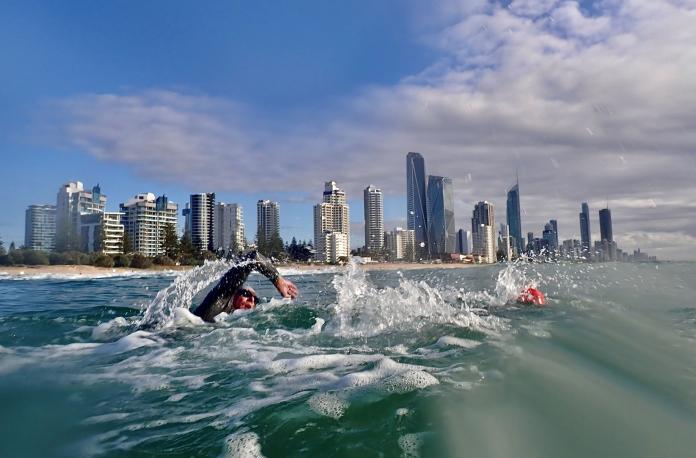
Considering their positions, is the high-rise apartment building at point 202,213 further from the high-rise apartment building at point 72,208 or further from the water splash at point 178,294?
the water splash at point 178,294

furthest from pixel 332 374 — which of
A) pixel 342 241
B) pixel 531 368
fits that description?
pixel 342 241

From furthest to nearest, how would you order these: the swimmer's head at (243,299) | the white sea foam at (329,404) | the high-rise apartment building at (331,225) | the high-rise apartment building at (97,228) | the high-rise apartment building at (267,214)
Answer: the high-rise apartment building at (267,214)
the high-rise apartment building at (331,225)
the high-rise apartment building at (97,228)
the swimmer's head at (243,299)
the white sea foam at (329,404)

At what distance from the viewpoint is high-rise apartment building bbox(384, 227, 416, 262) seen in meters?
157

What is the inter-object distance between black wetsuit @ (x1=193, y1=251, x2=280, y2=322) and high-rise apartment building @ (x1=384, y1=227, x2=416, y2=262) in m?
142

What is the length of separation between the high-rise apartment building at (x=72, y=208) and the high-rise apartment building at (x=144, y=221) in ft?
A: 40.7

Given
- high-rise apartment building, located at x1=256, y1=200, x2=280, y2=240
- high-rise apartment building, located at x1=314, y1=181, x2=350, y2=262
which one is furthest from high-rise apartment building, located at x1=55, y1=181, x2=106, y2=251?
high-rise apartment building, located at x1=314, y1=181, x2=350, y2=262

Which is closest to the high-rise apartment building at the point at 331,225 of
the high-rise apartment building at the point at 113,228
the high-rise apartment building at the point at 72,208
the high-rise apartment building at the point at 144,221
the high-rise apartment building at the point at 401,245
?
the high-rise apartment building at the point at 401,245

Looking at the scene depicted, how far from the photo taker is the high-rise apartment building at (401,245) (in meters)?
157

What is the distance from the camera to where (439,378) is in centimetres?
410

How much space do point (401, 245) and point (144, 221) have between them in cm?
8676

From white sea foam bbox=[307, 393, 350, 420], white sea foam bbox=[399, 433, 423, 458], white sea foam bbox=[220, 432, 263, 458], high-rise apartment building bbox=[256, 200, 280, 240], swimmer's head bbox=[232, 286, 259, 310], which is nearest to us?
white sea foam bbox=[399, 433, 423, 458]

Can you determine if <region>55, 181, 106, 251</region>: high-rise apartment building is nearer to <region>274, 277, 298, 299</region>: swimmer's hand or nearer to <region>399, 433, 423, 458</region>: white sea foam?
<region>274, 277, 298, 299</region>: swimmer's hand

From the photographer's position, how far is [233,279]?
9.39m

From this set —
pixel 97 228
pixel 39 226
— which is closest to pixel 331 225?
pixel 97 228
